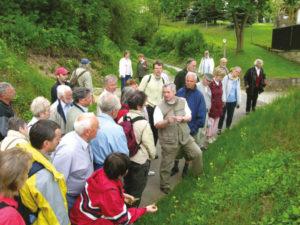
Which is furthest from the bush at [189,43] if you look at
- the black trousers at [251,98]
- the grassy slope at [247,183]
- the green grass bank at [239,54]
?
the grassy slope at [247,183]

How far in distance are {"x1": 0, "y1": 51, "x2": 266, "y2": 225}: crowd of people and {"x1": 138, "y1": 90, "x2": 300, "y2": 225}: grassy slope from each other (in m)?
0.50

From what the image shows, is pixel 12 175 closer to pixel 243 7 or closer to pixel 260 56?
pixel 243 7

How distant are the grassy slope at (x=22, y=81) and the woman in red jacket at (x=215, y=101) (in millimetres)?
4610

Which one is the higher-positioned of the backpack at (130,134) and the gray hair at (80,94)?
the gray hair at (80,94)

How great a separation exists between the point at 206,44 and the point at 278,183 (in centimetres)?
2959

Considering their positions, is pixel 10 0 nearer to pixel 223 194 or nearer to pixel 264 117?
pixel 264 117

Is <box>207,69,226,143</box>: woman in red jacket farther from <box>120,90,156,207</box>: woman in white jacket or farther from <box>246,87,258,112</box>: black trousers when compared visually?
<box>120,90,156,207</box>: woman in white jacket

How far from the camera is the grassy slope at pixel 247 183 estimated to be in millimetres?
5395

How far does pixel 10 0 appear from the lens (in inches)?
621

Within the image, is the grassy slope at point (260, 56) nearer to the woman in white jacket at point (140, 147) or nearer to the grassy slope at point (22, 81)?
the grassy slope at point (22, 81)

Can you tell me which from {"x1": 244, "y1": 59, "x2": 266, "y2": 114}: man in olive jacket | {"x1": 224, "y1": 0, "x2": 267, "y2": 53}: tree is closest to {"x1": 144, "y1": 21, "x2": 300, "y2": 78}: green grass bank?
{"x1": 224, "y1": 0, "x2": 267, "y2": 53}: tree

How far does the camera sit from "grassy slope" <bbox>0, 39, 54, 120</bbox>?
35.0 feet

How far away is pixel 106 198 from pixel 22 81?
8.52 metres

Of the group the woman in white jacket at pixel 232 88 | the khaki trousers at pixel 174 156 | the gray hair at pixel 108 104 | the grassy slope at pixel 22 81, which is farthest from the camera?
the grassy slope at pixel 22 81
